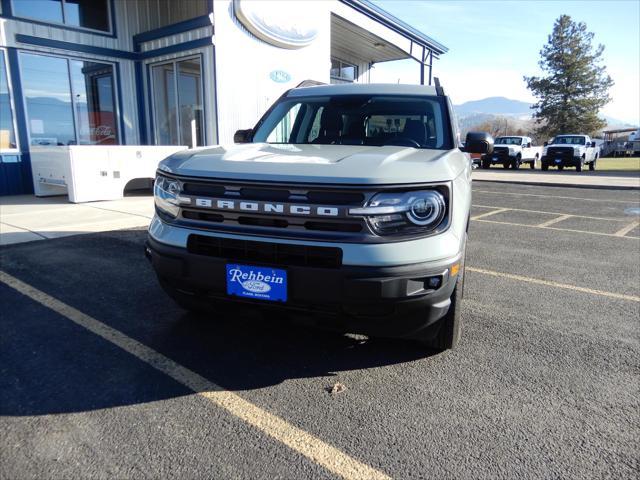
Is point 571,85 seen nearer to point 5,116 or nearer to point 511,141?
point 511,141

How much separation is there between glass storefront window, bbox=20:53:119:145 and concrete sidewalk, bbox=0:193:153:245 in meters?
2.11

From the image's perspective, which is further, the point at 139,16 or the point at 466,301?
the point at 139,16

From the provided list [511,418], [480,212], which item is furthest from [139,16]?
[511,418]

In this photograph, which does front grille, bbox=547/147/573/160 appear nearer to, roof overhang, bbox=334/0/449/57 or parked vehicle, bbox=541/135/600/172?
parked vehicle, bbox=541/135/600/172

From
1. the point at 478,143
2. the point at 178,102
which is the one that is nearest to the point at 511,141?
the point at 178,102

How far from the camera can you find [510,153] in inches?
1005

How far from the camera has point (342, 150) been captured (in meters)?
3.14

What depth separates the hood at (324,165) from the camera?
245 cm

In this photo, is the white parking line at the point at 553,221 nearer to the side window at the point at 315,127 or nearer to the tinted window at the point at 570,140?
the side window at the point at 315,127

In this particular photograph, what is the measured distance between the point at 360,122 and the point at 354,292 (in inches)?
80.9

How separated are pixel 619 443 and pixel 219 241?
2.25 m

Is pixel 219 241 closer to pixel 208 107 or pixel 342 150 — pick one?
pixel 342 150

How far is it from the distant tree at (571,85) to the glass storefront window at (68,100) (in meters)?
52.8

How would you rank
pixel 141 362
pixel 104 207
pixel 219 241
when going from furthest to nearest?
pixel 104 207 → pixel 141 362 → pixel 219 241
